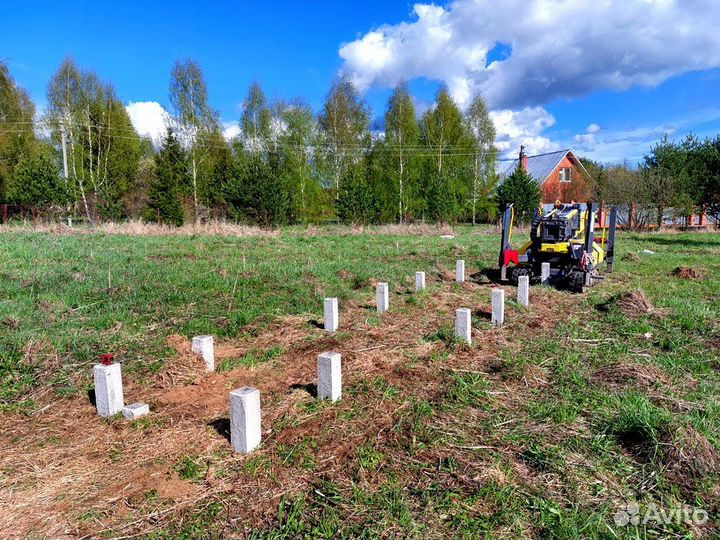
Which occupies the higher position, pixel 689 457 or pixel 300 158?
pixel 300 158

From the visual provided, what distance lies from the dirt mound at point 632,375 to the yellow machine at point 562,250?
179 inches

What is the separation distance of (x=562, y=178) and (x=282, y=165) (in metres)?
23.7

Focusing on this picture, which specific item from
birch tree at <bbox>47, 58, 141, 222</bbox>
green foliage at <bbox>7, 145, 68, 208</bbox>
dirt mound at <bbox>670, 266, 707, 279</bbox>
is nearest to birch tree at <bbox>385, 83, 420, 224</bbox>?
birch tree at <bbox>47, 58, 141, 222</bbox>

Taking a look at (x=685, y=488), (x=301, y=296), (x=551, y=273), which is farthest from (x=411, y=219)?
(x=685, y=488)

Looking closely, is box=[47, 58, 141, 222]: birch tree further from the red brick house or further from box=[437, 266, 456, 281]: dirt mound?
the red brick house

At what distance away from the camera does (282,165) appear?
1320 inches

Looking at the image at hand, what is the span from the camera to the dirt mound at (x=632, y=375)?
14.2 ft

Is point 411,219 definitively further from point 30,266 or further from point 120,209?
point 30,266

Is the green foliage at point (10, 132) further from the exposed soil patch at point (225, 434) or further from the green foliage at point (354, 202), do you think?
the exposed soil patch at point (225, 434)

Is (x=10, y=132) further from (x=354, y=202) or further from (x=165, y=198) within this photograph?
(x=354, y=202)

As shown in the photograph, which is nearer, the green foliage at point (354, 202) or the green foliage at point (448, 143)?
the green foliage at point (354, 202)

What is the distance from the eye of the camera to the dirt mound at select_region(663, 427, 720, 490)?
2859 millimetres

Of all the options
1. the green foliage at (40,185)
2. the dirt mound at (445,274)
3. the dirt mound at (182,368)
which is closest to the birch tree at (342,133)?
the green foliage at (40,185)

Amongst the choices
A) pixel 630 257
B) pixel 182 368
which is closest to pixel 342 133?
pixel 630 257
